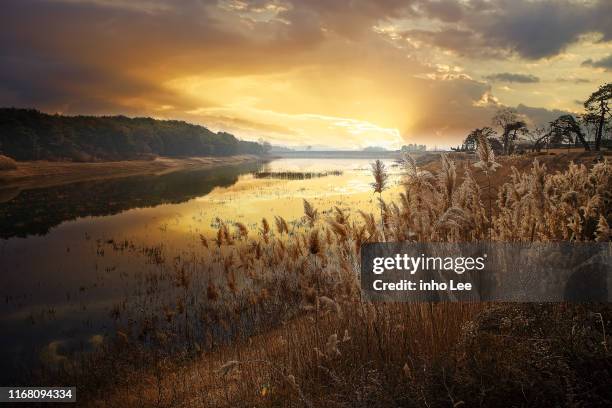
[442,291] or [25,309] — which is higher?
[442,291]

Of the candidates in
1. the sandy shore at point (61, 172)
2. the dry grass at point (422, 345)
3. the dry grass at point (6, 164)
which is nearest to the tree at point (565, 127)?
the dry grass at point (422, 345)

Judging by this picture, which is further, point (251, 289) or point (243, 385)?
point (251, 289)

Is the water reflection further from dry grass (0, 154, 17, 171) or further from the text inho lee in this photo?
the text inho lee

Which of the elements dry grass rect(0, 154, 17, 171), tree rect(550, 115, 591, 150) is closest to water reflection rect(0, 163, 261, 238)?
dry grass rect(0, 154, 17, 171)

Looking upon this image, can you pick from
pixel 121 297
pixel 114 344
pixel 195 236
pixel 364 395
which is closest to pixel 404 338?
pixel 364 395

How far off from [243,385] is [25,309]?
34.8 ft

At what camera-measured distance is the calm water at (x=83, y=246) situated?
1136cm

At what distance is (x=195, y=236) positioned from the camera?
23109 millimetres

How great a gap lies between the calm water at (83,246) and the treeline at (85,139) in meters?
45.6

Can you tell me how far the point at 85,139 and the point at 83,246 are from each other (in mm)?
98868

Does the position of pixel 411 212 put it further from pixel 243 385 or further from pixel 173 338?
pixel 173 338

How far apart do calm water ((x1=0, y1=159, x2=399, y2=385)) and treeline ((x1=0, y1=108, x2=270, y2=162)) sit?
150ft

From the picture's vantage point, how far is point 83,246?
21578mm

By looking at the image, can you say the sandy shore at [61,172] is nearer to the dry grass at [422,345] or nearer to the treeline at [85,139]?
the treeline at [85,139]
